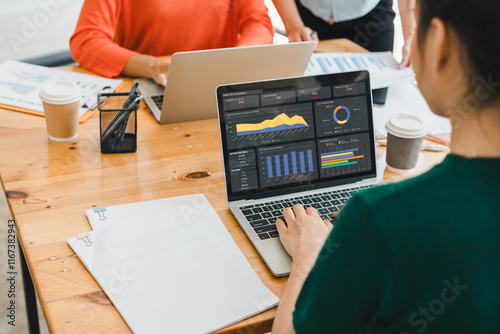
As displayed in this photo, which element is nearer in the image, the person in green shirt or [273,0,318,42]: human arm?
the person in green shirt

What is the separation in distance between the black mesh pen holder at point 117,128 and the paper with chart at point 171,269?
258 millimetres

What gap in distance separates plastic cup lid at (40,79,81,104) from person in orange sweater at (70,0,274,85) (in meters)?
0.34

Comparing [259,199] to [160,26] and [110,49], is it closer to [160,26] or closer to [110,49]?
[110,49]

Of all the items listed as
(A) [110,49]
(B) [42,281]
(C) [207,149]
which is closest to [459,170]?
(B) [42,281]

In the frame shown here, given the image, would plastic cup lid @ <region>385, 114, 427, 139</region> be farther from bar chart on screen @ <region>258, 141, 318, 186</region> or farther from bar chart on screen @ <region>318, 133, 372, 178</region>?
bar chart on screen @ <region>258, 141, 318, 186</region>

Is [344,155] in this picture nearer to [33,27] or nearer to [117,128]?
[117,128]

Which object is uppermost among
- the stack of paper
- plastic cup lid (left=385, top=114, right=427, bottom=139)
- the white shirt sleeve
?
the white shirt sleeve

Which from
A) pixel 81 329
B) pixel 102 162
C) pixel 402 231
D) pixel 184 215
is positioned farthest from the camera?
pixel 102 162

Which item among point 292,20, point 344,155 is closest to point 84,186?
point 344,155

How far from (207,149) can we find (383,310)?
84cm

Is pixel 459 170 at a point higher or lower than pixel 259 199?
higher

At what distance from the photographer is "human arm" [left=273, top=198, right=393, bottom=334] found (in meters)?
0.61

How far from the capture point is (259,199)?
116 centimetres

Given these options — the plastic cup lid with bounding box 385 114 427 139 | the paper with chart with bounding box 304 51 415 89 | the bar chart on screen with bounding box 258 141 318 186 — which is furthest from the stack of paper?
the bar chart on screen with bounding box 258 141 318 186
